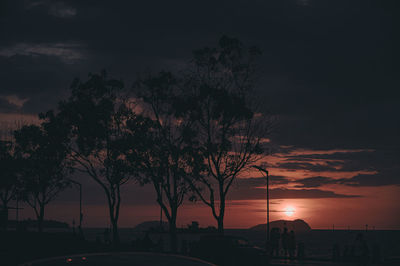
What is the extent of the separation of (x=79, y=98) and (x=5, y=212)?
76.2ft

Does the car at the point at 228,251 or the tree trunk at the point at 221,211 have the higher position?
the tree trunk at the point at 221,211

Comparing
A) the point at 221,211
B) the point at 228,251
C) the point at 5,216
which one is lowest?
the point at 228,251

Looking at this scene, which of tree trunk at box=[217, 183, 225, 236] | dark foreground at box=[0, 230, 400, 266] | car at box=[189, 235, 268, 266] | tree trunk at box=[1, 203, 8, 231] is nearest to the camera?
dark foreground at box=[0, 230, 400, 266]

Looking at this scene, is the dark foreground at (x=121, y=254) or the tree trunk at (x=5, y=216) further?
the tree trunk at (x=5, y=216)

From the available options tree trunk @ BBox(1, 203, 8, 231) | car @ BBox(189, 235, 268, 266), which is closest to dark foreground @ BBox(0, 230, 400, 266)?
car @ BBox(189, 235, 268, 266)

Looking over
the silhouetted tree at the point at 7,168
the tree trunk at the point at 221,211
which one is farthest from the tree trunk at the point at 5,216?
the tree trunk at the point at 221,211

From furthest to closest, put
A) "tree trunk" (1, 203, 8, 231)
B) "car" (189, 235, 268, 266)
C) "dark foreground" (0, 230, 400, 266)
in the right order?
"tree trunk" (1, 203, 8, 231) → "car" (189, 235, 268, 266) → "dark foreground" (0, 230, 400, 266)

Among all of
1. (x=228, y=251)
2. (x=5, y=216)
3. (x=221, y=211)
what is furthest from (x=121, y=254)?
(x=5, y=216)

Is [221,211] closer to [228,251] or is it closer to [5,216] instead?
[228,251]

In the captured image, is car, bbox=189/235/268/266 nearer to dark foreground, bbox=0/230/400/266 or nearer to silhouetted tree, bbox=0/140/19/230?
dark foreground, bbox=0/230/400/266

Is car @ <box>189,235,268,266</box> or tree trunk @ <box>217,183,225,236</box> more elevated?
tree trunk @ <box>217,183,225,236</box>

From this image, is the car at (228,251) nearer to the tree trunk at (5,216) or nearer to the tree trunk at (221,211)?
the tree trunk at (221,211)

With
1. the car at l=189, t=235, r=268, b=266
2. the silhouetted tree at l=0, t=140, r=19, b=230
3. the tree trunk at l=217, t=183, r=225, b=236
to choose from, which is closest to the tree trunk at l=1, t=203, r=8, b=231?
the silhouetted tree at l=0, t=140, r=19, b=230

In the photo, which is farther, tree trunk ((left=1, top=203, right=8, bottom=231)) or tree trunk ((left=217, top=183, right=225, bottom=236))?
tree trunk ((left=1, top=203, right=8, bottom=231))
